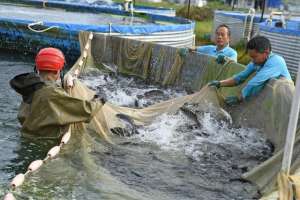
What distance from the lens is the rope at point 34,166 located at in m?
5.53

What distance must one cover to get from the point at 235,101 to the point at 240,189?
2.45 meters

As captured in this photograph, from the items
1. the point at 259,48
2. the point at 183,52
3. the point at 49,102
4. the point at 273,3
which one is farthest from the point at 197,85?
the point at 273,3

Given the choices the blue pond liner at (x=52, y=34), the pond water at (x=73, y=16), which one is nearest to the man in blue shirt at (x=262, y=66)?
the blue pond liner at (x=52, y=34)

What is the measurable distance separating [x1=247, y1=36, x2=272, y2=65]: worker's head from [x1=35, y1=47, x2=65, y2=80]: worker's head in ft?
9.12

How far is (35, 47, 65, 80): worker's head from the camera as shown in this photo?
6.82 metres

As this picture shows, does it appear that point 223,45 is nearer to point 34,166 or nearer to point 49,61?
point 49,61

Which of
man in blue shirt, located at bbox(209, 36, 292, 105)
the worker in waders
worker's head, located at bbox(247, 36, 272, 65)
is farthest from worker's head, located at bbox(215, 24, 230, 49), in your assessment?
the worker in waders

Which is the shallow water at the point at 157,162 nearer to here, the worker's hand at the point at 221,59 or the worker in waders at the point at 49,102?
the worker in waders at the point at 49,102

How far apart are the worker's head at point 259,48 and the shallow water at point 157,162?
4.00ft

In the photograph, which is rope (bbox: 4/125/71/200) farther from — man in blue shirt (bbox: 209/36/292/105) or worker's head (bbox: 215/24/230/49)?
worker's head (bbox: 215/24/230/49)

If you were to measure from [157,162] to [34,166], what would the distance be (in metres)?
1.87

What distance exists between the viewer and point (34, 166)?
6027 millimetres

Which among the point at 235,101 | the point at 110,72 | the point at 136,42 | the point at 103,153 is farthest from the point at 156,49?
the point at 103,153

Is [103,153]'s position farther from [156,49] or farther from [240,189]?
[156,49]
